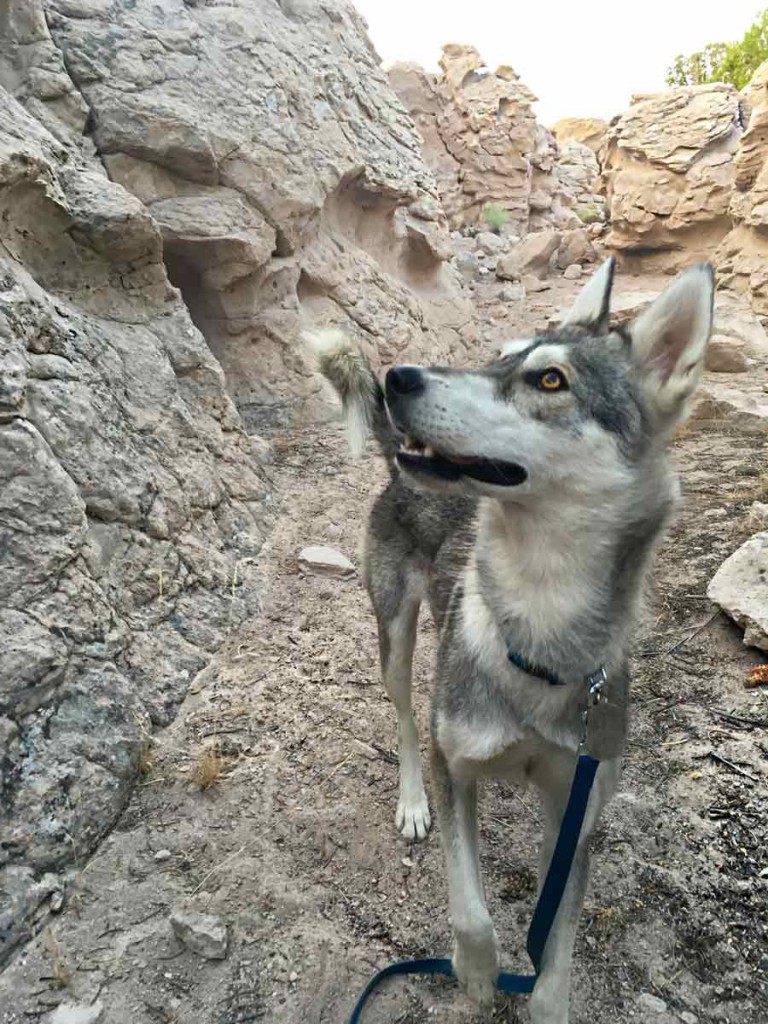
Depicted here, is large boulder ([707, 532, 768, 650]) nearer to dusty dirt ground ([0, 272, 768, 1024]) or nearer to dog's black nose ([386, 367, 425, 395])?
dusty dirt ground ([0, 272, 768, 1024])

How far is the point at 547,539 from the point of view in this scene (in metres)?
1.98

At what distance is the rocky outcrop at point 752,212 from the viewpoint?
34.3 feet

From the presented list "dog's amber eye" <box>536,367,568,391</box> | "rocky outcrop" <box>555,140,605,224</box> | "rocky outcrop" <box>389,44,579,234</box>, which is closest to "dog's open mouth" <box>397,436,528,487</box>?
"dog's amber eye" <box>536,367,568,391</box>

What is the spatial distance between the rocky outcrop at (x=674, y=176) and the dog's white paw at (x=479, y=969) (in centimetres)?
1286

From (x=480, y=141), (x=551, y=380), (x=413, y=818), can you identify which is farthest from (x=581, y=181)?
(x=413, y=818)

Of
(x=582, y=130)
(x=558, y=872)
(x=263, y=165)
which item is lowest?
(x=558, y=872)

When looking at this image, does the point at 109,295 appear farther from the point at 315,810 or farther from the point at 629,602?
the point at 629,602

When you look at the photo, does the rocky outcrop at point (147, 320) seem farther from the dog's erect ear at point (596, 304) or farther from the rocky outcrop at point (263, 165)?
the dog's erect ear at point (596, 304)

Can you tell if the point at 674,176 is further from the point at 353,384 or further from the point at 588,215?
the point at 353,384

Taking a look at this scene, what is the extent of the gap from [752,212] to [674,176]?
99.5 inches

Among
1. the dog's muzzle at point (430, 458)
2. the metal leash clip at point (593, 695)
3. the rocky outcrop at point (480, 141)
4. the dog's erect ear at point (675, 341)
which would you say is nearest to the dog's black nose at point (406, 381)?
the dog's muzzle at point (430, 458)

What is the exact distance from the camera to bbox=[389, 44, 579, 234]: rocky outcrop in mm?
15680

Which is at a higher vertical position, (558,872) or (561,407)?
(561,407)

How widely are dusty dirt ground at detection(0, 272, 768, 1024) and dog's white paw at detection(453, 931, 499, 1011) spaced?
5.0 inches
